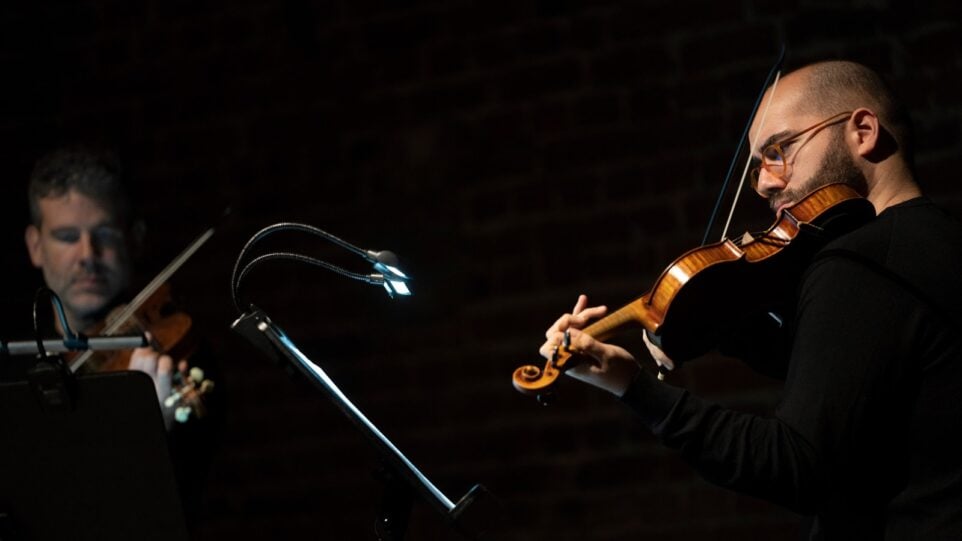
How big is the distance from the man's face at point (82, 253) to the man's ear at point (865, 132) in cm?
196

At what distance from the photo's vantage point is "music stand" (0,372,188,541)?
1922mm

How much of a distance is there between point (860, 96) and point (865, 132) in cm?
8

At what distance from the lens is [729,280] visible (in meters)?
1.88

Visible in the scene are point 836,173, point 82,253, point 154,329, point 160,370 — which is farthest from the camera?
point 82,253

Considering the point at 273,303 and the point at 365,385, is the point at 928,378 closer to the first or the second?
Answer: the point at 365,385

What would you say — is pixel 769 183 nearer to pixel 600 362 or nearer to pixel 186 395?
pixel 600 362

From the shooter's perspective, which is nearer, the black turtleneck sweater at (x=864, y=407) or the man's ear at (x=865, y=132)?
the black turtleneck sweater at (x=864, y=407)

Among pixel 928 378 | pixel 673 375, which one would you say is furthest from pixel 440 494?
pixel 673 375

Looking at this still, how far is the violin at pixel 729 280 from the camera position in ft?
6.07

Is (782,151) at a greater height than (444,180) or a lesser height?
greater

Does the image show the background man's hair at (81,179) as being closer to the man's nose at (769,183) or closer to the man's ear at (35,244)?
the man's ear at (35,244)

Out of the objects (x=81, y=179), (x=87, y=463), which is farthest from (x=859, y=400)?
(x=81, y=179)

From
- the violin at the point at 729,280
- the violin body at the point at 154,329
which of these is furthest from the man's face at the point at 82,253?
the violin at the point at 729,280

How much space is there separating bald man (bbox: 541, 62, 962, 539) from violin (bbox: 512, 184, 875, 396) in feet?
0.20
